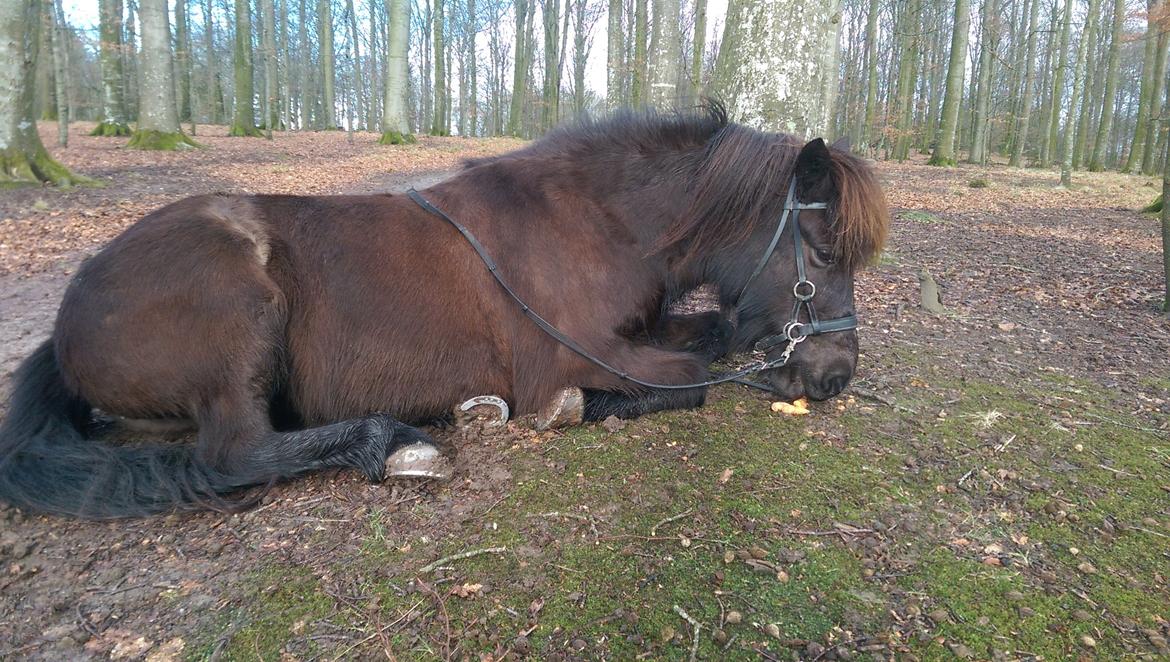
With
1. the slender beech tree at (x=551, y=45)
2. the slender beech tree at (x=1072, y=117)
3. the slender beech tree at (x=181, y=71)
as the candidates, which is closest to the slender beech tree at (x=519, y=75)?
the slender beech tree at (x=551, y=45)

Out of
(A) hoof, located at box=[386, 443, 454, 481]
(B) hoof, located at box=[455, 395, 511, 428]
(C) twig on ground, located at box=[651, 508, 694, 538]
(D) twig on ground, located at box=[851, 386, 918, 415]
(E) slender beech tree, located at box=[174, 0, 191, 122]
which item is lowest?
(C) twig on ground, located at box=[651, 508, 694, 538]

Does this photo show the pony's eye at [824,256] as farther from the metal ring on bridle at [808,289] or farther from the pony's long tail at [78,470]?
the pony's long tail at [78,470]

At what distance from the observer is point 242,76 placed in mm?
22547

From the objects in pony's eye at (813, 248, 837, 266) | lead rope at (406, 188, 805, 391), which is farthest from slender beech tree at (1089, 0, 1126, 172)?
lead rope at (406, 188, 805, 391)

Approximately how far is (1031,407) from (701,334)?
1.84 metres

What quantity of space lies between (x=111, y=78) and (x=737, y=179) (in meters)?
22.4

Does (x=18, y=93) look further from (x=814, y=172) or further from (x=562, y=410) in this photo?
(x=814, y=172)

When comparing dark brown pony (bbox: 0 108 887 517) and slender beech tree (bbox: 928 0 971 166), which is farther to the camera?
slender beech tree (bbox: 928 0 971 166)

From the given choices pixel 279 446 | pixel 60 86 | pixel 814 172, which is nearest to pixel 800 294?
pixel 814 172

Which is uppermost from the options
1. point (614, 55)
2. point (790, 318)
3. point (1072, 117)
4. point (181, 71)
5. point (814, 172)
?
point (181, 71)

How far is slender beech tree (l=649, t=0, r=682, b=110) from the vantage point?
1195 centimetres

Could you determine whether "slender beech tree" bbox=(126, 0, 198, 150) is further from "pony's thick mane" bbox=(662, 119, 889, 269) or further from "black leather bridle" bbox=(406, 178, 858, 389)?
"pony's thick mane" bbox=(662, 119, 889, 269)

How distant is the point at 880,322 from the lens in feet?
16.8

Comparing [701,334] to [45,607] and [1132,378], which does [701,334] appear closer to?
[1132,378]
